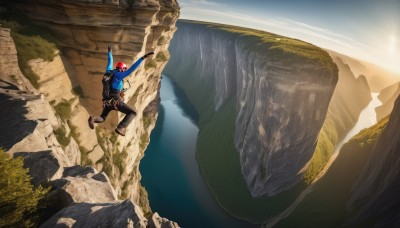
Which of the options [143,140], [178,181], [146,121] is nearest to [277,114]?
[146,121]

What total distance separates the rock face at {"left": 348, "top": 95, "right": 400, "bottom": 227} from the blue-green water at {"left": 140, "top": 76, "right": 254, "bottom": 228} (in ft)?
67.6

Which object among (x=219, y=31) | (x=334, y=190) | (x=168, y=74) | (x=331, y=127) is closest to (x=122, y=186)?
(x=334, y=190)

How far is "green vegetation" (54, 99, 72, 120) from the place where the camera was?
72.5 feet

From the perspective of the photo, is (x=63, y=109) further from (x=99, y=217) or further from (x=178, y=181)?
(x=178, y=181)

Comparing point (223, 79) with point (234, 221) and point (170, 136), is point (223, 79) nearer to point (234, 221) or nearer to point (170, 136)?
point (170, 136)

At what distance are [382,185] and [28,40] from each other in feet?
147

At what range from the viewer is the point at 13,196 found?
8750 millimetres

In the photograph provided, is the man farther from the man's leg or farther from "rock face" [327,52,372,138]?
"rock face" [327,52,372,138]

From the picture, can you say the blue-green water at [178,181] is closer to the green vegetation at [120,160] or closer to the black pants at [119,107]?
the green vegetation at [120,160]

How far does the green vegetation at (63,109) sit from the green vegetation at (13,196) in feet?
45.7

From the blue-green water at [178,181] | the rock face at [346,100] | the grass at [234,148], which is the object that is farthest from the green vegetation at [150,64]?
the rock face at [346,100]

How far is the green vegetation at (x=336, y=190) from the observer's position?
3931 cm

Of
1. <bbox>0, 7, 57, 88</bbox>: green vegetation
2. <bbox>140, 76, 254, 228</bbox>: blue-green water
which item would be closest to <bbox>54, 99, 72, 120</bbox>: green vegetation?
<bbox>0, 7, 57, 88</bbox>: green vegetation

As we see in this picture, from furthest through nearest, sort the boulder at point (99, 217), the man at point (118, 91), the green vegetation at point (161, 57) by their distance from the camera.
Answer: the green vegetation at point (161, 57) → the man at point (118, 91) → the boulder at point (99, 217)
